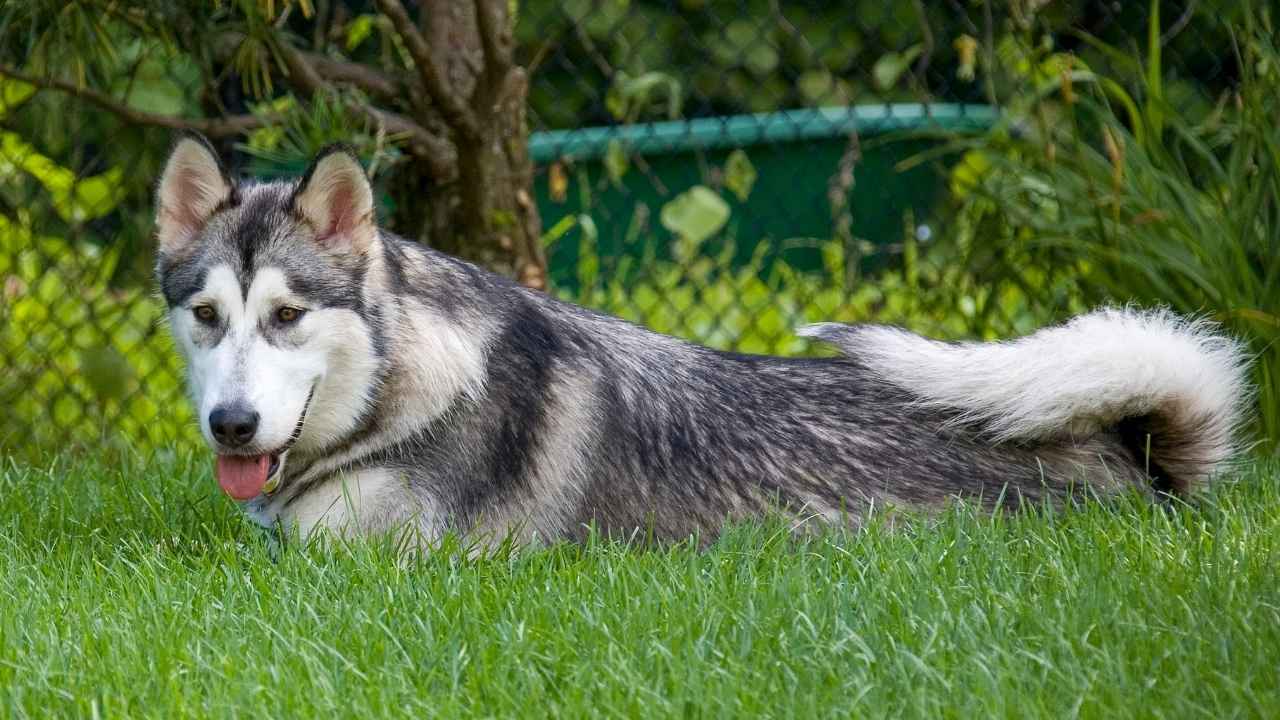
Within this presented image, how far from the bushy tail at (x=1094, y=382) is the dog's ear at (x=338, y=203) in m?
1.08

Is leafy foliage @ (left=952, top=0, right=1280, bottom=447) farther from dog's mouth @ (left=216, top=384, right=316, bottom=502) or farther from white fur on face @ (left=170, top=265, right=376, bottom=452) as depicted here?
Answer: dog's mouth @ (left=216, top=384, right=316, bottom=502)

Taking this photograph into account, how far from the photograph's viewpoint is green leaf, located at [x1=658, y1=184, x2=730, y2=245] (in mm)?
6082

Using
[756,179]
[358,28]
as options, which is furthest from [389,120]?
[756,179]

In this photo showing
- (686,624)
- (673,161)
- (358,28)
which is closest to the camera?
(686,624)

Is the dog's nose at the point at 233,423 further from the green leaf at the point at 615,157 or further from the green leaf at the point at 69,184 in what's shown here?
the green leaf at the point at 615,157

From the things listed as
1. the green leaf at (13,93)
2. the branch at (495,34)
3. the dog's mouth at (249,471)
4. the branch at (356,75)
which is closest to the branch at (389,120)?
the branch at (356,75)

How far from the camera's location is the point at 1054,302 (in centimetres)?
474

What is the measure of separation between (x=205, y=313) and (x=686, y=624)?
1.23m

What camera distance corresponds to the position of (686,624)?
8.43 ft

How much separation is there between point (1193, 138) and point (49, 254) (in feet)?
12.4

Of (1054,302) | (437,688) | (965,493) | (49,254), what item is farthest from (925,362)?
(49,254)

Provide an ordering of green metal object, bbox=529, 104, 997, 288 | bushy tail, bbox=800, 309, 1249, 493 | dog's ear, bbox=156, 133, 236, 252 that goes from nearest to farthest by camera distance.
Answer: dog's ear, bbox=156, 133, 236, 252, bushy tail, bbox=800, 309, 1249, 493, green metal object, bbox=529, 104, 997, 288

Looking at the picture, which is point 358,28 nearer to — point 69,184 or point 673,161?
point 69,184

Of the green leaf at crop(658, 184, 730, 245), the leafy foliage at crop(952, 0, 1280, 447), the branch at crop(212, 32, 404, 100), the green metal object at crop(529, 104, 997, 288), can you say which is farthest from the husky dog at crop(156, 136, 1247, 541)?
the green leaf at crop(658, 184, 730, 245)
